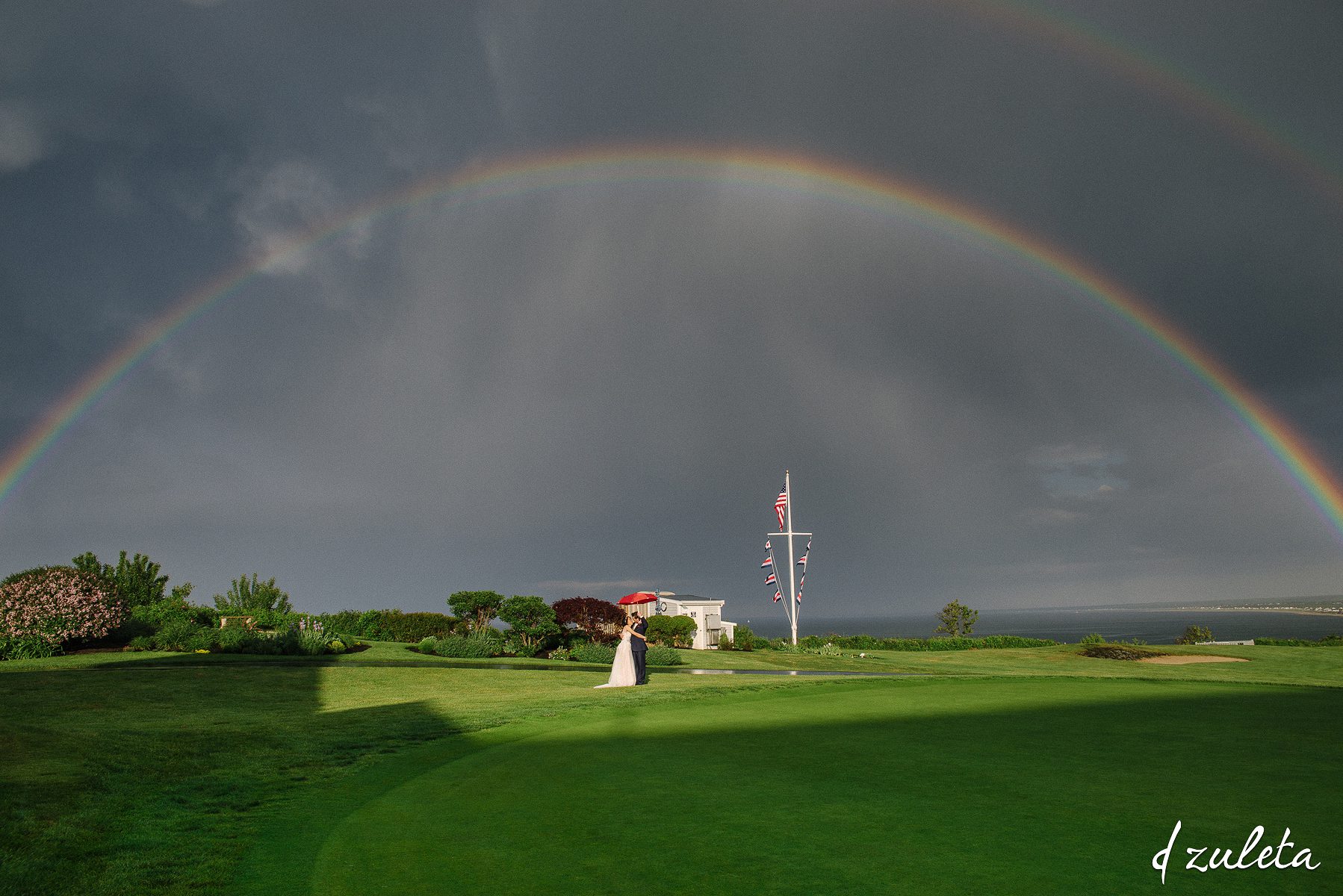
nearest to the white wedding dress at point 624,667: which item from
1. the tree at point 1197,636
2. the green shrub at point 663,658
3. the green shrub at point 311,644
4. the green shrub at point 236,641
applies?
the green shrub at point 663,658

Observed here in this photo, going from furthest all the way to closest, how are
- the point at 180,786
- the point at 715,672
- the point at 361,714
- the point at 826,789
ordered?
the point at 715,672 < the point at 361,714 < the point at 180,786 < the point at 826,789

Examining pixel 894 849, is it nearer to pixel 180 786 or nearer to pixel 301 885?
pixel 301 885

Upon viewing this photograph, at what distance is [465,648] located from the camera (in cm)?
3169

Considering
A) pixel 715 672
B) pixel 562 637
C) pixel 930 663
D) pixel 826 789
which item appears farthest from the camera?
pixel 562 637

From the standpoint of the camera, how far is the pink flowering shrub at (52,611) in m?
26.7

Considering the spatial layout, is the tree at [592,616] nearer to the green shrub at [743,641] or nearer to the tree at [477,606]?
the tree at [477,606]

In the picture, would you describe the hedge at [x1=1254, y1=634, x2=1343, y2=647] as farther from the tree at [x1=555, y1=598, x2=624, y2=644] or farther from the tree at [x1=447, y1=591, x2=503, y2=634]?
the tree at [x1=447, y1=591, x2=503, y2=634]

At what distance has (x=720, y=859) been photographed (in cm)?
539

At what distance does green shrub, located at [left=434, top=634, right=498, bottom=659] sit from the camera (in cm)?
3150

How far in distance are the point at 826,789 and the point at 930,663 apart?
23.8 meters

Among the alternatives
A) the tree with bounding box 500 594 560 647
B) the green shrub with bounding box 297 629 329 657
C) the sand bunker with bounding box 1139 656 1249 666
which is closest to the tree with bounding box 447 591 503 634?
the tree with bounding box 500 594 560 647

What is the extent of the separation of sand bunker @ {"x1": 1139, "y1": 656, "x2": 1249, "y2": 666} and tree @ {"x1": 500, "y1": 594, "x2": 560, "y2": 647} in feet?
78.7

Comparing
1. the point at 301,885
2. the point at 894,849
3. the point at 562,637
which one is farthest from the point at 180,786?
the point at 562,637

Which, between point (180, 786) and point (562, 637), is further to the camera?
point (562, 637)
